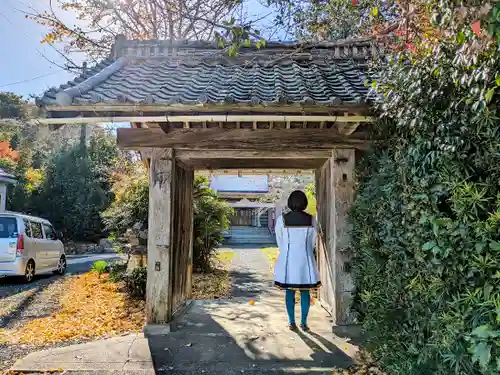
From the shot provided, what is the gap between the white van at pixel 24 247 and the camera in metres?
8.91

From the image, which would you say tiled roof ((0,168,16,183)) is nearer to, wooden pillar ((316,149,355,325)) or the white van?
the white van

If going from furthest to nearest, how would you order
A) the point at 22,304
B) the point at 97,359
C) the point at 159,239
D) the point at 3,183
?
1. the point at 3,183
2. the point at 22,304
3. the point at 159,239
4. the point at 97,359

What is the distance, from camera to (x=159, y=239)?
16.0 feet

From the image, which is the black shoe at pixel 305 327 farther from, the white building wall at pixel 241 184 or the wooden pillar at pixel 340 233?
the white building wall at pixel 241 184

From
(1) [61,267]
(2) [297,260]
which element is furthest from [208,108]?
(1) [61,267]

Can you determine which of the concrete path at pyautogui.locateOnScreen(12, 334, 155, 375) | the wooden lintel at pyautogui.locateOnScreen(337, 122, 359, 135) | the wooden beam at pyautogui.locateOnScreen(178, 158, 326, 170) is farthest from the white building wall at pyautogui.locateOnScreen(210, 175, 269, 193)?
the concrete path at pyautogui.locateOnScreen(12, 334, 155, 375)

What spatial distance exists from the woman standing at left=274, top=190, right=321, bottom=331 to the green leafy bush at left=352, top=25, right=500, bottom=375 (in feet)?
4.47

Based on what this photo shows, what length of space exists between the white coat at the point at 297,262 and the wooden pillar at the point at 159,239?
142 centimetres

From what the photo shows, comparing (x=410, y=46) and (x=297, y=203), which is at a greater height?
(x=410, y=46)

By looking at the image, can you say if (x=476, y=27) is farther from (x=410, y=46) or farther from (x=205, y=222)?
(x=205, y=222)

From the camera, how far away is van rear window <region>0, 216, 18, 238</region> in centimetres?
901

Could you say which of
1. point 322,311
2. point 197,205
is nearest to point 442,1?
point 322,311

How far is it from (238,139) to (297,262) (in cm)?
173

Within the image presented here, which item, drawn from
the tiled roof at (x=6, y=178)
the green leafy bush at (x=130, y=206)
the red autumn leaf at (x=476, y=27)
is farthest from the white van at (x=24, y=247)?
the red autumn leaf at (x=476, y=27)
